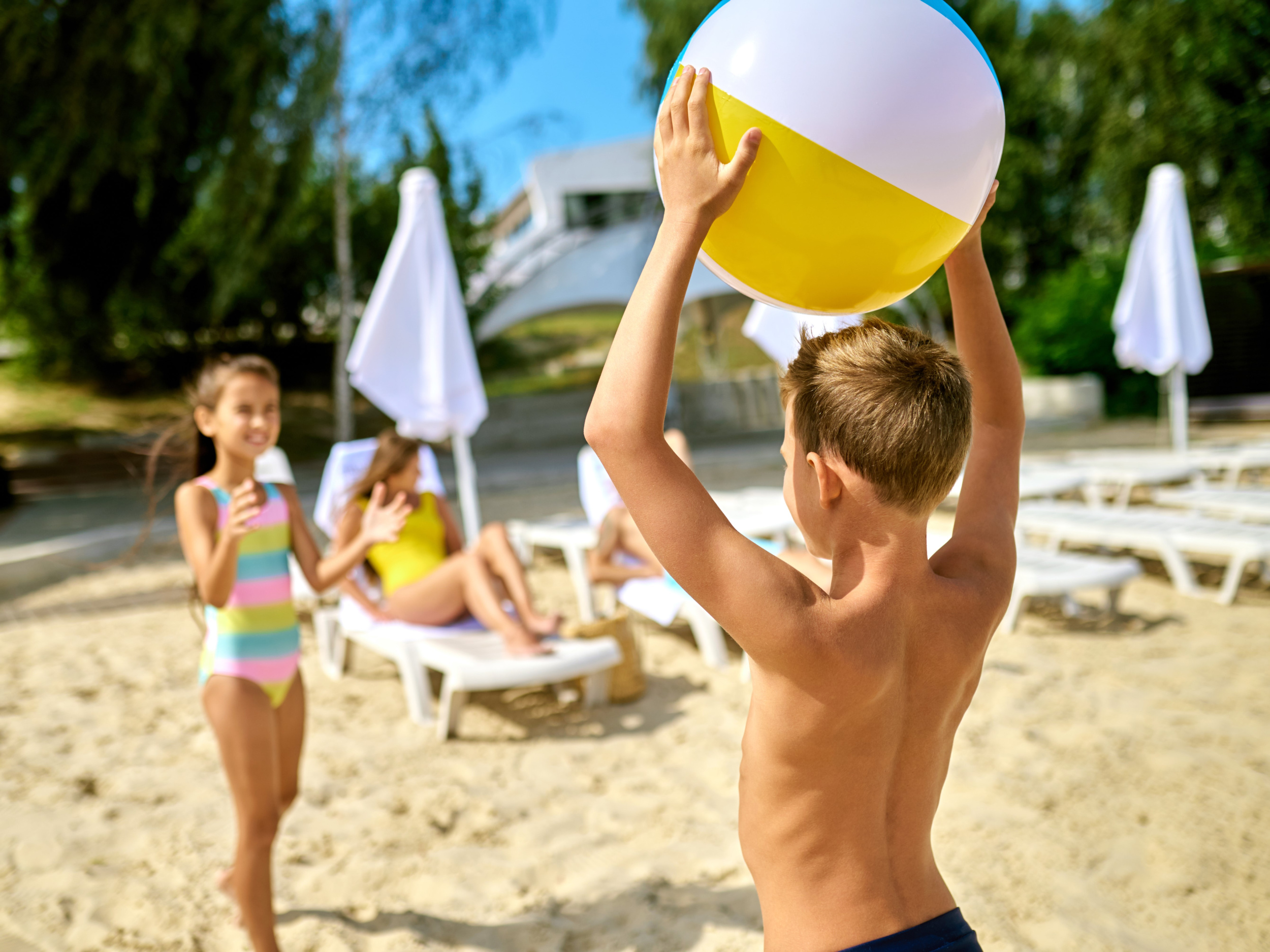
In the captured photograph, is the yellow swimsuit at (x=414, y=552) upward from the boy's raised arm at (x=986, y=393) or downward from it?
downward

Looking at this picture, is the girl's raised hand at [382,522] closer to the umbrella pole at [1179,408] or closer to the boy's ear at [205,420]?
the boy's ear at [205,420]

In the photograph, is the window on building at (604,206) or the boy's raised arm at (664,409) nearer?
the boy's raised arm at (664,409)

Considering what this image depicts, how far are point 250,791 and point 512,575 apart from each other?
96.0 inches

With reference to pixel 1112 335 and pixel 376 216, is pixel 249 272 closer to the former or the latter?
pixel 376 216

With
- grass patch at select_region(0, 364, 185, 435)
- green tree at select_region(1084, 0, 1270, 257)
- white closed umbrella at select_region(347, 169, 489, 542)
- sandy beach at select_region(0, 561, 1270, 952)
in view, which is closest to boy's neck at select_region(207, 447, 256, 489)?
sandy beach at select_region(0, 561, 1270, 952)

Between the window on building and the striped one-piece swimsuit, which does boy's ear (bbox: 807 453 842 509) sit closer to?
the striped one-piece swimsuit

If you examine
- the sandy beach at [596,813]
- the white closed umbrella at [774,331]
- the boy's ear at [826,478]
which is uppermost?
the white closed umbrella at [774,331]

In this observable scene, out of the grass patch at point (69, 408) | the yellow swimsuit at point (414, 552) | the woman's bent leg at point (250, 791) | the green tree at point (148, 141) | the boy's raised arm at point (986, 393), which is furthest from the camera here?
the grass patch at point (69, 408)

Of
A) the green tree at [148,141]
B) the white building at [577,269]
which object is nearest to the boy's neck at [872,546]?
the green tree at [148,141]

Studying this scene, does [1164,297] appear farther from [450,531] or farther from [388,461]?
[388,461]

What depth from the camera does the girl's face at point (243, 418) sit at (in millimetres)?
2477

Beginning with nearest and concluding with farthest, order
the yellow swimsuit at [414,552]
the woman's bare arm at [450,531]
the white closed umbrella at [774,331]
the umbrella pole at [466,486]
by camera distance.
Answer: the yellow swimsuit at [414,552]
the woman's bare arm at [450,531]
the white closed umbrella at [774,331]
the umbrella pole at [466,486]

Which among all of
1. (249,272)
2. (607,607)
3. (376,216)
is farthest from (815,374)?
(376,216)

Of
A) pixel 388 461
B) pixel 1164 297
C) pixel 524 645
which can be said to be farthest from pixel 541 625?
pixel 1164 297
